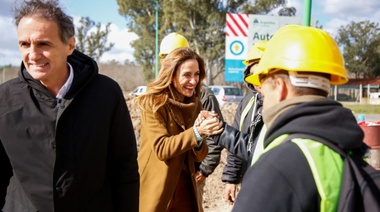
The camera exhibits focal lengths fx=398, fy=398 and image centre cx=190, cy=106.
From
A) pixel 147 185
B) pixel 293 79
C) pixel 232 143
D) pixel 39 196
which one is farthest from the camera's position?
pixel 147 185

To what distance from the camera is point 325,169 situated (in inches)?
51.1

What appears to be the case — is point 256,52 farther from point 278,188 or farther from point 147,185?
point 278,188

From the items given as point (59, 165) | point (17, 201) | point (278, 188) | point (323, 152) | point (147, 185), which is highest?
point (323, 152)

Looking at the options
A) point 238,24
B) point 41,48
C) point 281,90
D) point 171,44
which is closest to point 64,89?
point 41,48

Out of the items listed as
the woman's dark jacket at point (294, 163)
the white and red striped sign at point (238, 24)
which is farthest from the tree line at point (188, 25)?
the woman's dark jacket at point (294, 163)

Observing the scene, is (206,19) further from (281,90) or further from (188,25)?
(281,90)

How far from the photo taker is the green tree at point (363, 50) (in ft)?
159

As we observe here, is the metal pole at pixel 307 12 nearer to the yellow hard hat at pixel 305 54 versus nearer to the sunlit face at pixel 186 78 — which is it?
the sunlit face at pixel 186 78

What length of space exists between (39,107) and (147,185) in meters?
1.28

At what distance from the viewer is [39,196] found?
1990 millimetres

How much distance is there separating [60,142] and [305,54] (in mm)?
1257

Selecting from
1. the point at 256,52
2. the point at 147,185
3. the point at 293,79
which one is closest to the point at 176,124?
the point at 147,185

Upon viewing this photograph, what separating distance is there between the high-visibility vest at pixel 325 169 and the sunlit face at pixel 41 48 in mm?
1347

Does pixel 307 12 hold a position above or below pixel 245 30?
above
